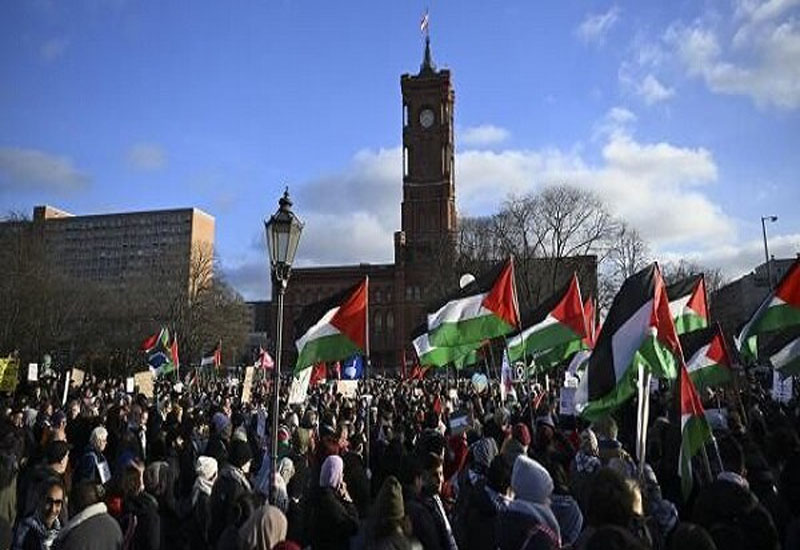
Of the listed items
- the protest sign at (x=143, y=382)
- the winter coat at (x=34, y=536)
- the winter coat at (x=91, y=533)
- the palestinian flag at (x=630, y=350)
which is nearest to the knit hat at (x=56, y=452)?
the winter coat at (x=34, y=536)

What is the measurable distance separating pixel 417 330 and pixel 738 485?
1060 cm

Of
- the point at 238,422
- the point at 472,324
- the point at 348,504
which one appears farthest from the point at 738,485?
the point at 238,422

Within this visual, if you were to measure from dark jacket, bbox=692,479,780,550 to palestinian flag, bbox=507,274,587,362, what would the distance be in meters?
7.60

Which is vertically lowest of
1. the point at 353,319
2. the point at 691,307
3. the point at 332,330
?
the point at 332,330

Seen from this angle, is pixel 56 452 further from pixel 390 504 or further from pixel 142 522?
pixel 390 504

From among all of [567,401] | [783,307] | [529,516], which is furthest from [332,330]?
[783,307]

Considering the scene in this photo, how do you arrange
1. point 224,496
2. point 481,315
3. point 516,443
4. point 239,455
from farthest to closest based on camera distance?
point 481,315 → point 516,443 → point 239,455 → point 224,496

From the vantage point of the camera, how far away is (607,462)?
6.30 meters

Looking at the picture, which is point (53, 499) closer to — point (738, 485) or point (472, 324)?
point (738, 485)

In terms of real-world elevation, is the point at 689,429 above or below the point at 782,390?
below

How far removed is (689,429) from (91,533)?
457 centimetres

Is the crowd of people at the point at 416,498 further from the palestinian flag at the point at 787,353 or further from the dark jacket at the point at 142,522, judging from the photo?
the palestinian flag at the point at 787,353

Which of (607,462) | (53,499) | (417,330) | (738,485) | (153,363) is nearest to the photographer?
(738,485)

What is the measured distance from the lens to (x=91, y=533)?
450 centimetres
